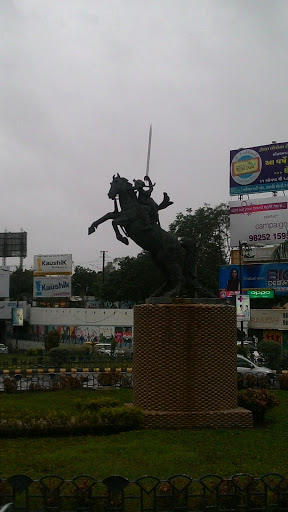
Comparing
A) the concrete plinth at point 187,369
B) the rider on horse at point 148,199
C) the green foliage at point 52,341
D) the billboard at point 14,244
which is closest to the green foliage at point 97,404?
the concrete plinth at point 187,369

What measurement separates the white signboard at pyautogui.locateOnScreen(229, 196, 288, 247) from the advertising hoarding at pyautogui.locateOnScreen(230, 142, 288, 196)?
0.87 meters

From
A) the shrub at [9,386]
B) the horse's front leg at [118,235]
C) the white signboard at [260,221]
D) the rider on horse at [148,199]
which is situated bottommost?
the shrub at [9,386]

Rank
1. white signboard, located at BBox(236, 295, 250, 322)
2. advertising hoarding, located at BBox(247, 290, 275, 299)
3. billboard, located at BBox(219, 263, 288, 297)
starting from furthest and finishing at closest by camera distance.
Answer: billboard, located at BBox(219, 263, 288, 297) < advertising hoarding, located at BBox(247, 290, 275, 299) < white signboard, located at BBox(236, 295, 250, 322)

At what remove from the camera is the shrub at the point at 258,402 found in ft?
44.2

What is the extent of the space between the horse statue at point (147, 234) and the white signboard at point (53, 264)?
125 feet

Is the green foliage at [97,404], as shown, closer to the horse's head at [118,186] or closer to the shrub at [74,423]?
the shrub at [74,423]

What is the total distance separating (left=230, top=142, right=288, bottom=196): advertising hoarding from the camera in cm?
4153

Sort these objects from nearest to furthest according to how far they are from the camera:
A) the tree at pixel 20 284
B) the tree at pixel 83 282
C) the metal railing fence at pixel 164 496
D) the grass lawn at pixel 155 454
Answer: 1. the metal railing fence at pixel 164 496
2. the grass lawn at pixel 155 454
3. the tree at pixel 20 284
4. the tree at pixel 83 282

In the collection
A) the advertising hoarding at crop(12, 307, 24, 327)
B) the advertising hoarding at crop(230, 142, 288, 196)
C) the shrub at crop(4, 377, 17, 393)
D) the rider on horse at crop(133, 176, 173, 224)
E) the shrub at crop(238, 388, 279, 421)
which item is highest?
the advertising hoarding at crop(230, 142, 288, 196)

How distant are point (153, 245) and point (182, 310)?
1968 millimetres

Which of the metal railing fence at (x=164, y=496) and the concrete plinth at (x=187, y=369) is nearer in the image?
the metal railing fence at (x=164, y=496)

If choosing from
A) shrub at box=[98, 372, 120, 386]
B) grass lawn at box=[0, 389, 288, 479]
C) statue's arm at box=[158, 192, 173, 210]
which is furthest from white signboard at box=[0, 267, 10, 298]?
grass lawn at box=[0, 389, 288, 479]

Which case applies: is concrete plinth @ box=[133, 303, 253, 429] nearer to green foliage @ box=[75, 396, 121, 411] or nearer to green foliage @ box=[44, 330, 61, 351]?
green foliage @ box=[75, 396, 121, 411]

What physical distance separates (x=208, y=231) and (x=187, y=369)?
4352 cm
